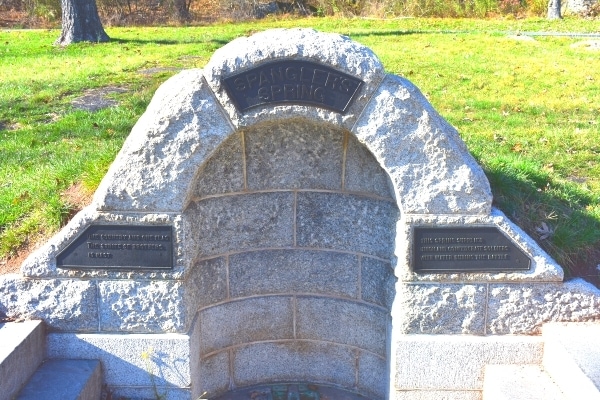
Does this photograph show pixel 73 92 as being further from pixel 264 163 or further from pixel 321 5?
pixel 321 5

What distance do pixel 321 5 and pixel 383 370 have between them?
69.4 feet

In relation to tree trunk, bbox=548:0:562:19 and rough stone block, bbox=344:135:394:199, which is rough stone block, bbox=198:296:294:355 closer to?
rough stone block, bbox=344:135:394:199

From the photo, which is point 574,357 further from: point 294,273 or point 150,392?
point 150,392

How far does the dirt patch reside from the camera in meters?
8.46

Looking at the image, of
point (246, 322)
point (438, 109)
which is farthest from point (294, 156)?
point (438, 109)

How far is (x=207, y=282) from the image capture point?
14.4 feet

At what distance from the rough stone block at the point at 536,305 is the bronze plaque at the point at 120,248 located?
1.94 metres

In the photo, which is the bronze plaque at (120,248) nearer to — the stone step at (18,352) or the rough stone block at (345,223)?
the stone step at (18,352)

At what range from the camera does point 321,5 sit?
2403 centimetres

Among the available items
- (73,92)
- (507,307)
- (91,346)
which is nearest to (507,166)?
(507,307)

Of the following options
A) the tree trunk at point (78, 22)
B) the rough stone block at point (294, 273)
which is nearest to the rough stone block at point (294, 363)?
the rough stone block at point (294, 273)

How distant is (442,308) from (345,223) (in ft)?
2.91

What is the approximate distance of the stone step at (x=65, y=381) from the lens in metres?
3.62

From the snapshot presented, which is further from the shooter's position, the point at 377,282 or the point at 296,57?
the point at 377,282
